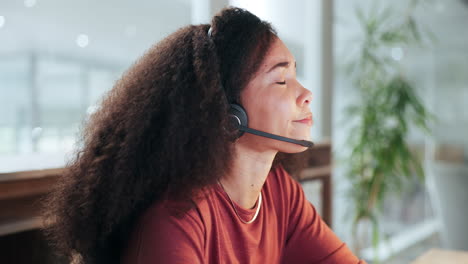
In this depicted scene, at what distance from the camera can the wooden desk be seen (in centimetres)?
135

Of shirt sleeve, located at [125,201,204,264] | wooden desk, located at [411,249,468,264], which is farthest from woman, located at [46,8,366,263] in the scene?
wooden desk, located at [411,249,468,264]

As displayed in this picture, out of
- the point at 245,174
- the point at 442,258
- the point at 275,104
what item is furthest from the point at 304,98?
the point at 442,258

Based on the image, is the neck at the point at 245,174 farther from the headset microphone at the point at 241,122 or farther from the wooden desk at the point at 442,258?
the wooden desk at the point at 442,258

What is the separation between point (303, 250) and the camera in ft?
3.93

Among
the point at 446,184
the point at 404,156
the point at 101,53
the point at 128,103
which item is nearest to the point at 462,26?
the point at 446,184

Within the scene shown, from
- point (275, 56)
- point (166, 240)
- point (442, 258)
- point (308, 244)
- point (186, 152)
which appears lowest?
point (442, 258)

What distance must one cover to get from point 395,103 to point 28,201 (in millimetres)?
2540

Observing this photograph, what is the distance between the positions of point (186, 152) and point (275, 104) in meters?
0.21

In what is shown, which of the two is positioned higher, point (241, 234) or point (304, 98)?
point (304, 98)

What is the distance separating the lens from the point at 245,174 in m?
1.04

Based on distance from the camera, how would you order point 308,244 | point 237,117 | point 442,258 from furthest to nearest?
point 442,258, point 308,244, point 237,117

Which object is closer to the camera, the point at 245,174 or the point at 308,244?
the point at 245,174

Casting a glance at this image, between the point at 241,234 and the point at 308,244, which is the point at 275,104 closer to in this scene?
the point at 241,234

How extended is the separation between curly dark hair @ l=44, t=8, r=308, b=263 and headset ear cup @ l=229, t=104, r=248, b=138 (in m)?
0.02
